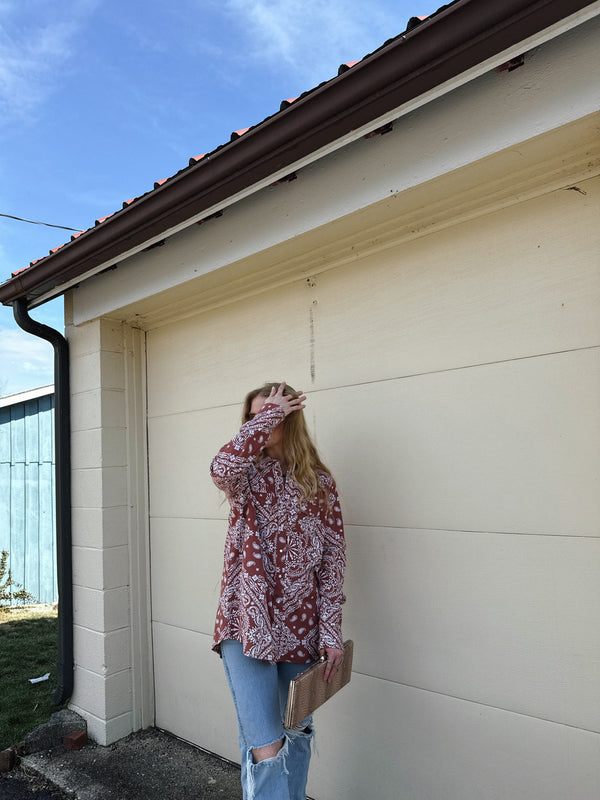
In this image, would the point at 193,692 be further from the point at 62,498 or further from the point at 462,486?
the point at 462,486

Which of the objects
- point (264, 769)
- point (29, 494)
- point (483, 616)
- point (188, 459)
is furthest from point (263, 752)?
point (29, 494)

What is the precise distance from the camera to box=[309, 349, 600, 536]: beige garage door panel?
1.87 meters

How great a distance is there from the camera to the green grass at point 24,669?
11.6 feet

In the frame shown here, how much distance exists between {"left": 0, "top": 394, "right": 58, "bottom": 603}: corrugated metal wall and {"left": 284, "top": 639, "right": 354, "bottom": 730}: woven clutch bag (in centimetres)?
587

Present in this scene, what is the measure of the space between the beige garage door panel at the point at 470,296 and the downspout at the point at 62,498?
188 cm

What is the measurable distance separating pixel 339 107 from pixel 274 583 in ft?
5.40

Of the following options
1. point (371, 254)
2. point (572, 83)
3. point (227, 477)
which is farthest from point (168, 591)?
point (572, 83)

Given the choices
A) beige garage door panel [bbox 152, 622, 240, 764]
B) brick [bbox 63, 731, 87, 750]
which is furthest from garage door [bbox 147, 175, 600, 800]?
brick [bbox 63, 731, 87, 750]

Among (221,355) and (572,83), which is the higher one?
(572,83)

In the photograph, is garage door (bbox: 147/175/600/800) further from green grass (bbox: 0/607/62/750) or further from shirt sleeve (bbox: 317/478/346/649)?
green grass (bbox: 0/607/62/750)

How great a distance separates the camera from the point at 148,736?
3.34 m

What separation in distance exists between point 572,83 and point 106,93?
7435 mm

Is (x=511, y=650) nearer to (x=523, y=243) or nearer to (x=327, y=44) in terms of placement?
(x=523, y=243)

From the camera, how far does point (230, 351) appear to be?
3.11m
